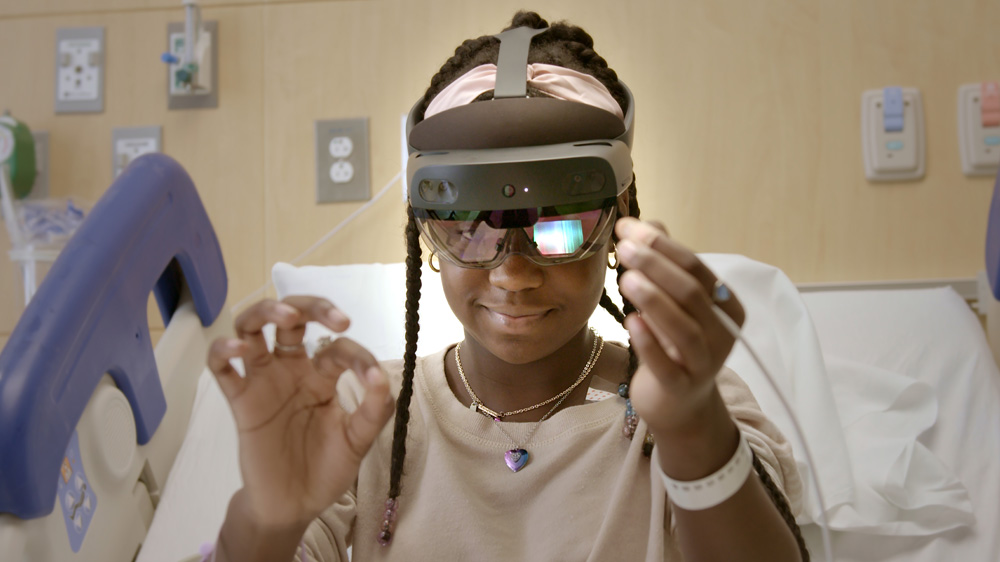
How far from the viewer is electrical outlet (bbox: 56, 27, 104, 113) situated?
7.55 feet

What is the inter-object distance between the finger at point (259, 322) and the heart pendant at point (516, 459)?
42cm

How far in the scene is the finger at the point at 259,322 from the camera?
2.59 feet

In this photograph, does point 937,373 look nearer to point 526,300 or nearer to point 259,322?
point 526,300

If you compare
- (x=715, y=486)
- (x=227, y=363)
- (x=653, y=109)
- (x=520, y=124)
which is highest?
A: (x=653, y=109)

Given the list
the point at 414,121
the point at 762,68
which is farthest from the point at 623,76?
the point at 414,121

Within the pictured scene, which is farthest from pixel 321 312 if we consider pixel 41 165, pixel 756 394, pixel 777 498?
pixel 41 165

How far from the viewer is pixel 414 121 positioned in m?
1.25

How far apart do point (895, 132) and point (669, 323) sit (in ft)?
5.18

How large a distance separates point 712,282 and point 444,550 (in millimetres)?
557

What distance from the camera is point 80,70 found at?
2311 mm

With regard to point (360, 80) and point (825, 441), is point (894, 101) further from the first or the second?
point (360, 80)

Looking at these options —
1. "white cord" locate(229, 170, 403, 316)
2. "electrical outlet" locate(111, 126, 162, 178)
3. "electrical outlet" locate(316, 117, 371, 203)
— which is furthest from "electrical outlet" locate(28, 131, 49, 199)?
"electrical outlet" locate(316, 117, 371, 203)

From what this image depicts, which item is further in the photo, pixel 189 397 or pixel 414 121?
pixel 189 397

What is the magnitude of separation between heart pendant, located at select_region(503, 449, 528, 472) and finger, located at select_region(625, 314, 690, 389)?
0.44 meters
